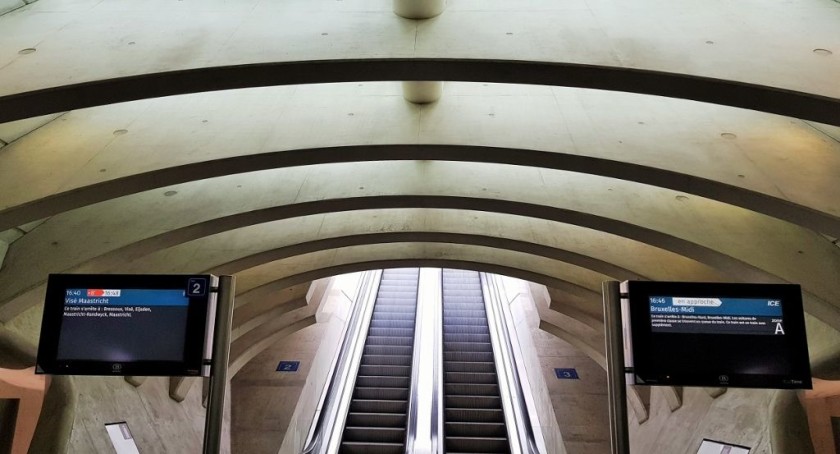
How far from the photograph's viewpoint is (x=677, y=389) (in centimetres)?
1482

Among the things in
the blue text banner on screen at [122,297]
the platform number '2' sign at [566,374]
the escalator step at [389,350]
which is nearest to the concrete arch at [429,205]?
the blue text banner on screen at [122,297]

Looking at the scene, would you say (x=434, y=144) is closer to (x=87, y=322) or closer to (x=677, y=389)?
(x=87, y=322)

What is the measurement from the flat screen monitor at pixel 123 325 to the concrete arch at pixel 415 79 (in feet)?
6.30

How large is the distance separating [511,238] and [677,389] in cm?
511

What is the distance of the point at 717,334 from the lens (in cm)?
524

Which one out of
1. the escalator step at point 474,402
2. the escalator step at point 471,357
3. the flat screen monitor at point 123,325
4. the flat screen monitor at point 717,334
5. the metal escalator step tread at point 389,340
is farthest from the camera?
the metal escalator step tread at point 389,340

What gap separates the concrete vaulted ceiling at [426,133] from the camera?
6.64 meters

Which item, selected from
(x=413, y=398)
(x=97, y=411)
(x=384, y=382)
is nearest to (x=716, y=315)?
(x=413, y=398)

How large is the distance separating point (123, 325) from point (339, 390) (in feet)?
29.6

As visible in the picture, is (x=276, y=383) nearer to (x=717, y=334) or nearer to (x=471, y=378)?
(x=471, y=378)

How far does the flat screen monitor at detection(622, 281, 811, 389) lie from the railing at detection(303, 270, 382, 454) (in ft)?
26.0

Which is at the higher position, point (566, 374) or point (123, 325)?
point (123, 325)

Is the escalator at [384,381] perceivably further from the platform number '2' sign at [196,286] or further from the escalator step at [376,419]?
the platform number '2' sign at [196,286]

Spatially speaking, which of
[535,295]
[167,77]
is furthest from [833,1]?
[535,295]
